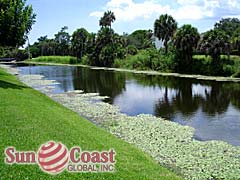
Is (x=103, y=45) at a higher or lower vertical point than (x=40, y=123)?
higher

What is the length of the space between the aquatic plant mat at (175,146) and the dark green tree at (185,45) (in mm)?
31750

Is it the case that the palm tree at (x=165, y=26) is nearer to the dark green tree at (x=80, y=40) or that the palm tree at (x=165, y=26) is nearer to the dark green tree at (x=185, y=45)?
the dark green tree at (x=185, y=45)

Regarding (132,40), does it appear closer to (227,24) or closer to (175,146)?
(227,24)

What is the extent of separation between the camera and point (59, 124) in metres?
13.1

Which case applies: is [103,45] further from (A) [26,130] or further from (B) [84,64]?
(A) [26,130]

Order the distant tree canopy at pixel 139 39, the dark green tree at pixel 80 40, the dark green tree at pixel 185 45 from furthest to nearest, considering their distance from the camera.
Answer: the dark green tree at pixel 80 40 → the distant tree canopy at pixel 139 39 → the dark green tree at pixel 185 45

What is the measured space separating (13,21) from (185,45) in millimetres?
31036

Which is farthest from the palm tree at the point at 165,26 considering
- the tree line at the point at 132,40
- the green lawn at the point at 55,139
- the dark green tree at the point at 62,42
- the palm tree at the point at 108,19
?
the dark green tree at the point at 62,42

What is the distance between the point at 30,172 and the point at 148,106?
16124mm

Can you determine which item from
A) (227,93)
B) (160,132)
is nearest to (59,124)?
(160,132)

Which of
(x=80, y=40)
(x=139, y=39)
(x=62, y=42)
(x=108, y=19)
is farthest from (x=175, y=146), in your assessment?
(x=62, y=42)

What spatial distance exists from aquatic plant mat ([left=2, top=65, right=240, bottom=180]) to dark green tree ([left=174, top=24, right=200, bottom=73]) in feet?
104

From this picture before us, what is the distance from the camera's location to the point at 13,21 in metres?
24.8

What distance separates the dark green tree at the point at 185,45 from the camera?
49062 mm
